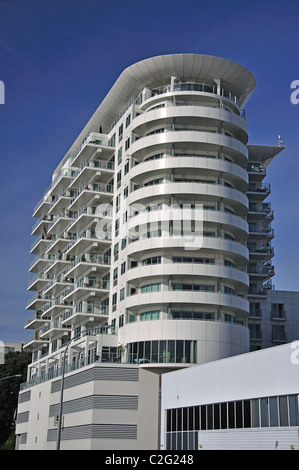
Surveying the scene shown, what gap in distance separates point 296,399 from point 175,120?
41475 millimetres

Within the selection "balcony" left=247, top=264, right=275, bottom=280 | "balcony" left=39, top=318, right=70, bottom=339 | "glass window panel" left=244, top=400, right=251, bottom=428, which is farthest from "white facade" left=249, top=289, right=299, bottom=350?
"glass window panel" left=244, top=400, right=251, bottom=428

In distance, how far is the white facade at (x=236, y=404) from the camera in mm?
46500

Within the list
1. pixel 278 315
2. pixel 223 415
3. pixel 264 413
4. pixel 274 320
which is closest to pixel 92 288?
pixel 274 320

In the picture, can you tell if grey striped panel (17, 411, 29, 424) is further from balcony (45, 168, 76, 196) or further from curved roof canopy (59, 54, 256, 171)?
curved roof canopy (59, 54, 256, 171)

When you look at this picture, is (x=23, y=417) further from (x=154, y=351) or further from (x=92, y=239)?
(x=154, y=351)

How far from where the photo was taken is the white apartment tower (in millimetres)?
70938

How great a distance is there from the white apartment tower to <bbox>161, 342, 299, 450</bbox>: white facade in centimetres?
574

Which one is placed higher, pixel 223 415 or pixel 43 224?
pixel 43 224

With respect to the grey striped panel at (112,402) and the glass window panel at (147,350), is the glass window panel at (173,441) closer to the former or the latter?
the grey striped panel at (112,402)

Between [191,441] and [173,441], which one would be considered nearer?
[191,441]

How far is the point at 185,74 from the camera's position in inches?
3103

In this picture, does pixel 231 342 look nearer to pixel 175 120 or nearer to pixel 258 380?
pixel 258 380

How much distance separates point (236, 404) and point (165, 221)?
26.3 metres

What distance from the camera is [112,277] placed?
81812 mm
